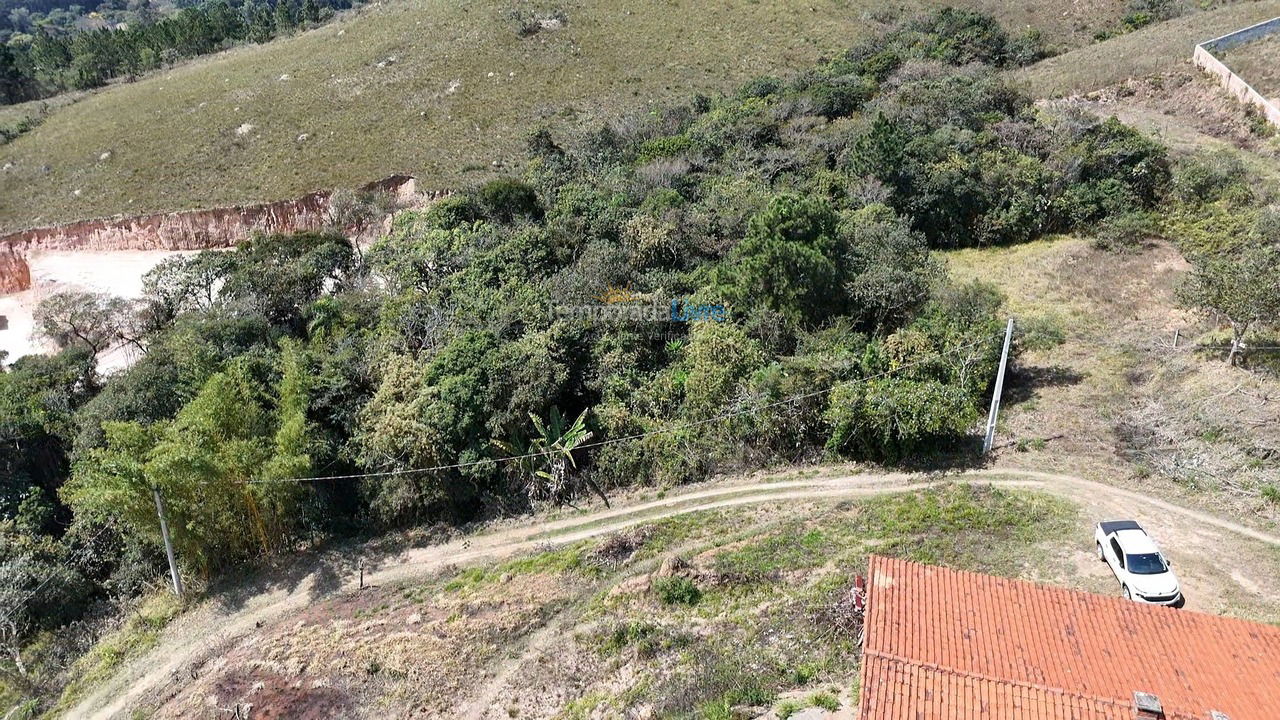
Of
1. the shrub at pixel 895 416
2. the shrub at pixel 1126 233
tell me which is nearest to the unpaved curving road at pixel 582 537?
the shrub at pixel 895 416

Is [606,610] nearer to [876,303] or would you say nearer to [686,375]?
[686,375]

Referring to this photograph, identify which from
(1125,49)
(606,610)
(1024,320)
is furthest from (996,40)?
(606,610)

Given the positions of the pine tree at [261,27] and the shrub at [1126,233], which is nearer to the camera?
the shrub at [1126,233]

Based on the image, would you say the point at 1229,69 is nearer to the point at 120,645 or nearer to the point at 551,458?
the point at 551,458

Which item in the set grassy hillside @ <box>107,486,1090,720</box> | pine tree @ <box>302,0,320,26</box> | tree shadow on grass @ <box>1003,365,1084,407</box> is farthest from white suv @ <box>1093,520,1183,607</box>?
pine tree @ <box>302,0,320,26</box>

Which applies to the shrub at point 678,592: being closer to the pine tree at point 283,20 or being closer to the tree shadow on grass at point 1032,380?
the tree shadow on grass at point 1032,380

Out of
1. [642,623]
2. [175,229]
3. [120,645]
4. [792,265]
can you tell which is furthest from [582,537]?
[175,229]
